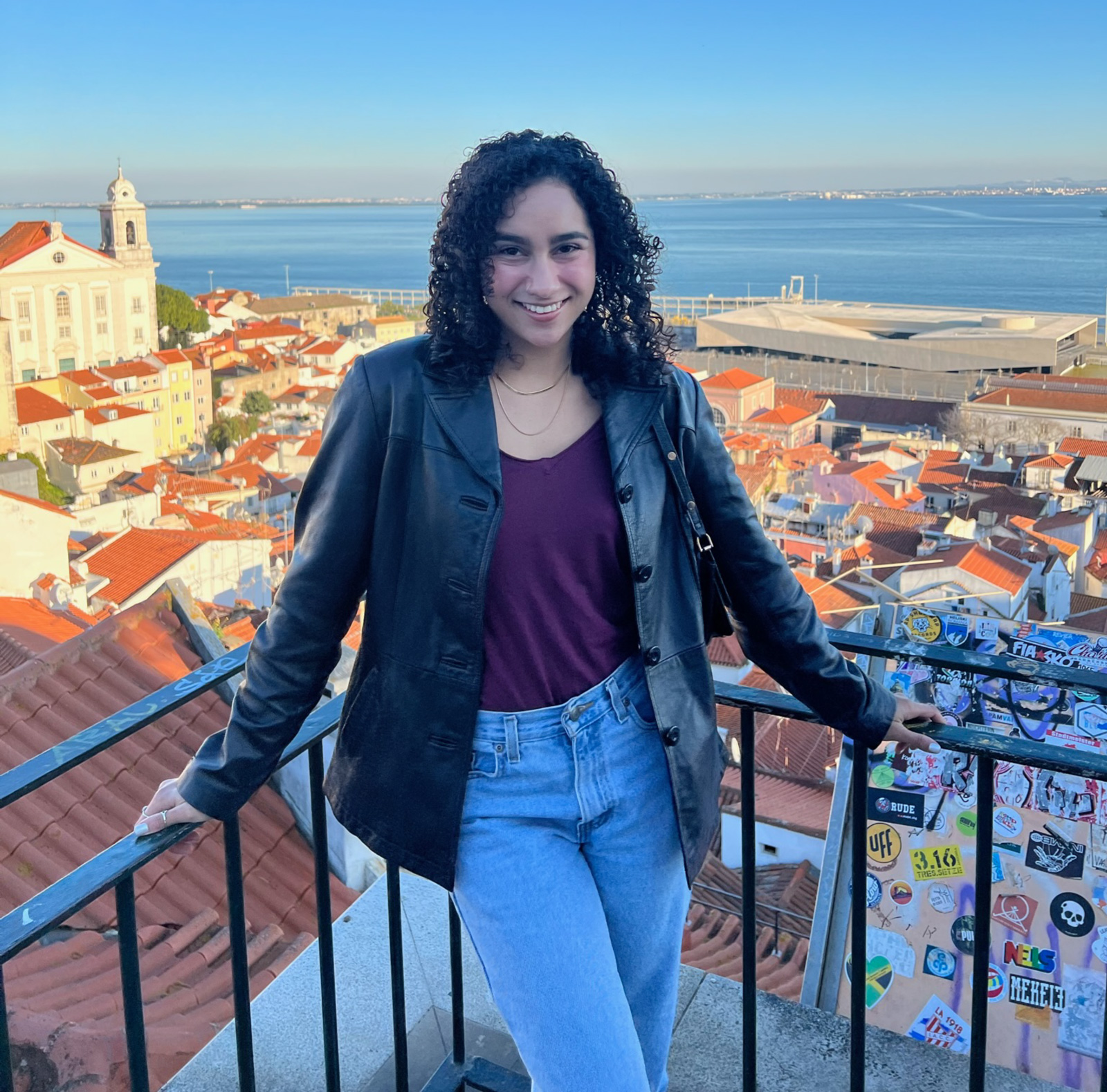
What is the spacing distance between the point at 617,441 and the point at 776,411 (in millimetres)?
27034

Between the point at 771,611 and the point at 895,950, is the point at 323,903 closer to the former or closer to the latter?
the point at 771,611

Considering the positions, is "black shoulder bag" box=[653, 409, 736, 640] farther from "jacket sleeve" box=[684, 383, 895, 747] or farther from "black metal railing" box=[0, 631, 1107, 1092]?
"black metal railing" box=[0, 631, 1107, 1092]

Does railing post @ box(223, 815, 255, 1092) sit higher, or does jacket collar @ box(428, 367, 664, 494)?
jacket collar @ box(428, 367, 664, 494)

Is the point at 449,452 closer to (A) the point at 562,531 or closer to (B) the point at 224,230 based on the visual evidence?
(A) the point at 562,531

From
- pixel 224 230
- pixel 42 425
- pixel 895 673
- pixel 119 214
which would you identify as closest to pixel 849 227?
pixel 224 230

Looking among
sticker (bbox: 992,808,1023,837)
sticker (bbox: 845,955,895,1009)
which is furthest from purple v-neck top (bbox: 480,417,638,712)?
sticker (bbox: 845,955,895,1009)

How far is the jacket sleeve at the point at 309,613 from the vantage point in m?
0.89

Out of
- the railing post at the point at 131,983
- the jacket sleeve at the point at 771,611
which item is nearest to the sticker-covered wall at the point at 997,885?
the jacket sleeve at the point at 771,611

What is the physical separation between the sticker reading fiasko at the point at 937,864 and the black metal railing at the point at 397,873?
1340 mm

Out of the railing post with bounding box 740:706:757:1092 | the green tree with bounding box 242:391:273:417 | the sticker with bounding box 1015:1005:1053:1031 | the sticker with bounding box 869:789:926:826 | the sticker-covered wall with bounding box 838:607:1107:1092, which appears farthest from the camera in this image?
the green tree with bounding box 242:391:273:417

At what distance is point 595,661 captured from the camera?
912 millimetres

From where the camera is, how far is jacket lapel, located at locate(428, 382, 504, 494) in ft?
2.88

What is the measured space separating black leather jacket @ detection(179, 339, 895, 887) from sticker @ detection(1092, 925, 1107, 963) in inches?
62.0

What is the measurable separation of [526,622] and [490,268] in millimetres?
276
